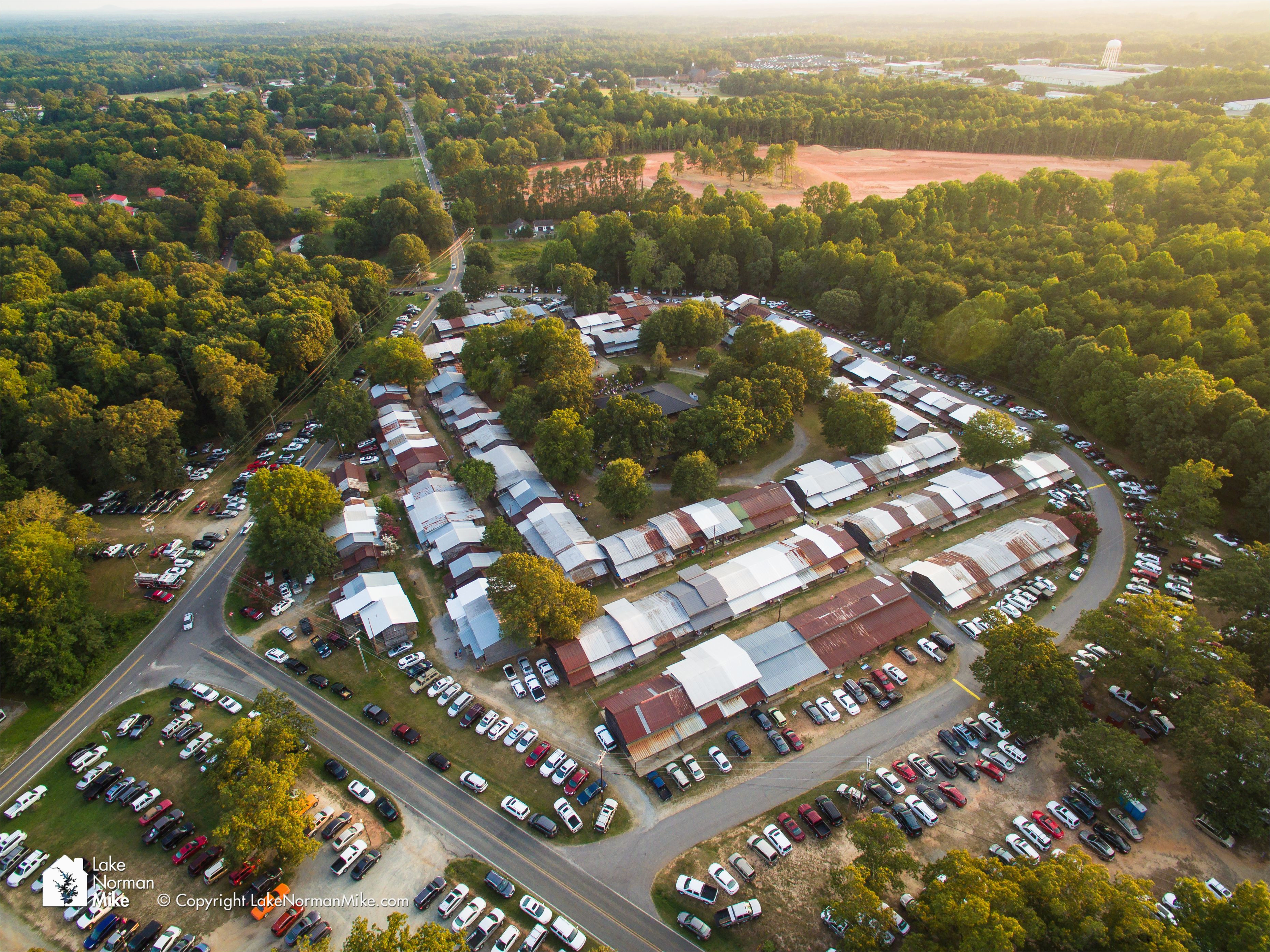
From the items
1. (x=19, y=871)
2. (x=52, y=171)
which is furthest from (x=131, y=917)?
(x=52, y=171)

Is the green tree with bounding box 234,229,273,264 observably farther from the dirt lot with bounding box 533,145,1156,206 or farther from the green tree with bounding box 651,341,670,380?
the dirt lot with bounding box 533,145,1156,206

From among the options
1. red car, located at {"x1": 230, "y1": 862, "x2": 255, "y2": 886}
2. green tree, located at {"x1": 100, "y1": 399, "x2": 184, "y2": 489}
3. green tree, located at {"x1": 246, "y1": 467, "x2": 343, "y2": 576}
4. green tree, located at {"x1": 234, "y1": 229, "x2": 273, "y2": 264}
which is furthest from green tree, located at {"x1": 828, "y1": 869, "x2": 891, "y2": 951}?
green tree, located at {"x1": 234, "y1": 229, "x2": 273, "y2": 264}

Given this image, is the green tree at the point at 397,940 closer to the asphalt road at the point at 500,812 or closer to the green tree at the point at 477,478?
the asphalt road at the point at 500,812

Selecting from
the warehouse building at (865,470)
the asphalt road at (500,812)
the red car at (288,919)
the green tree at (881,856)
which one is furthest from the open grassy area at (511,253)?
the green tree at (881,856)

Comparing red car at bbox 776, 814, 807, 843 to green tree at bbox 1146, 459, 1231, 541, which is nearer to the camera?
red car at bbox 776, 814, 807, 843

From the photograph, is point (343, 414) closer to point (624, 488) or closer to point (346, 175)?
point (624, 488)

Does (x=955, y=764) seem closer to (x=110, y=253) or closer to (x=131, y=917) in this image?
(x=131, y=917)

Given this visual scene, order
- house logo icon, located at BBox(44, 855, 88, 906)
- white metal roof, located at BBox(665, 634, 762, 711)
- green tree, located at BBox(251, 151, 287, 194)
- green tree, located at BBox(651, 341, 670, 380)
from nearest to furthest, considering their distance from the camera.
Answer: house logo icon, located at BBox(44, 855, 88, 906) < white metal roof, located at BBox(665, 634, 762, 711) < green tree, located at BBox(651, 341, 670, 380) < green tree, located at BBox(251, 151, 287, 194)
